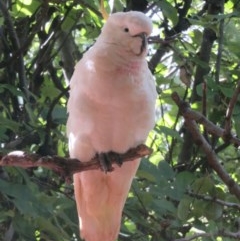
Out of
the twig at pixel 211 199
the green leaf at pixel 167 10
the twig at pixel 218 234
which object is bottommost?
the twig at pixel 218 234

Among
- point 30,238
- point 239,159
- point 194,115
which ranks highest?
point 194,115

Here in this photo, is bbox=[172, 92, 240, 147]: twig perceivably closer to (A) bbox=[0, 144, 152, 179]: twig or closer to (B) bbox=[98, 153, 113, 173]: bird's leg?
(A) bbox=[0, 144, 152, 179]: twig

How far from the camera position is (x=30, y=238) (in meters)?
2.78

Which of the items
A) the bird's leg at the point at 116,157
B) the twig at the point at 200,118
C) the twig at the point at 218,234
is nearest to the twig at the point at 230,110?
the twig at the point at 200,118

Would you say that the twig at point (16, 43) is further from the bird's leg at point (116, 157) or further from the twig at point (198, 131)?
the twig at point (198, 131)

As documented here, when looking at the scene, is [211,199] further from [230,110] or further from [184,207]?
[230,110]

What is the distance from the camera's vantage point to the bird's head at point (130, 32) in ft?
7.79

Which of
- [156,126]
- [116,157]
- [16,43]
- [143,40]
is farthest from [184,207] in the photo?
[16,43]

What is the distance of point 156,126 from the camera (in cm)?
307

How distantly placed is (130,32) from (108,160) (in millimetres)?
407

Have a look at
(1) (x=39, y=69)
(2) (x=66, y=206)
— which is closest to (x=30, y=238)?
(2) (x=66, y=206)

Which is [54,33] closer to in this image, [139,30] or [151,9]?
[151,9]

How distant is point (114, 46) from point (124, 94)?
0.52ft

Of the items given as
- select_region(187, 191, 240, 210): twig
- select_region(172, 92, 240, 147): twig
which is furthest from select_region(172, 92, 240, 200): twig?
select_region(187, 191, 240, 210): twig
